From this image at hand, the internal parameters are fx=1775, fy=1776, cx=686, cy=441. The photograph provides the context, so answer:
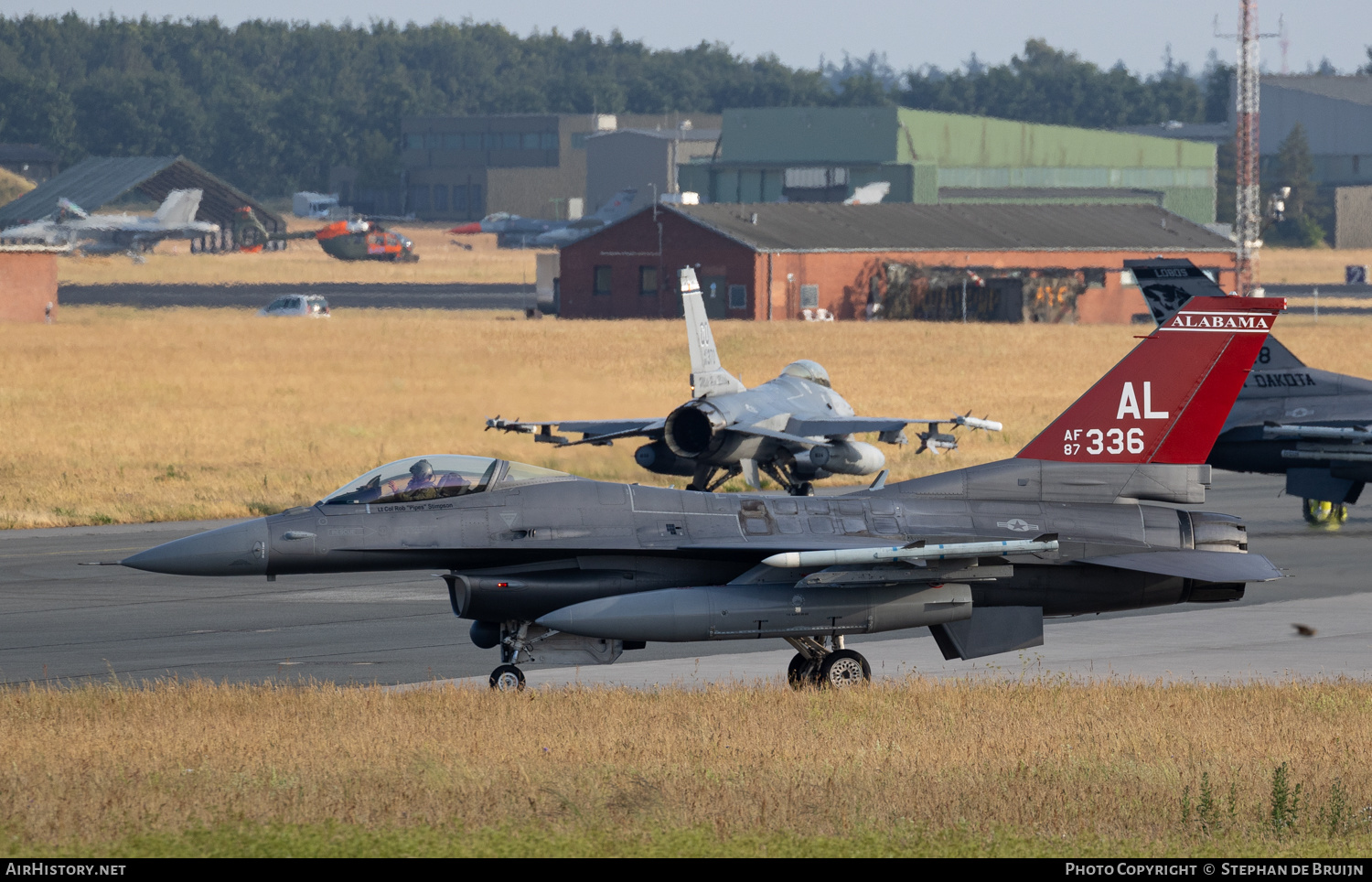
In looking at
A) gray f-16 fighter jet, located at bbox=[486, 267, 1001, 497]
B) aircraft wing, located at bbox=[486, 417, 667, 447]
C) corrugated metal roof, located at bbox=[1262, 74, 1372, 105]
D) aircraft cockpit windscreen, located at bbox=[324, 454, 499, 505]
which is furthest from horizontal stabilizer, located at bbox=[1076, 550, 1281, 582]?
corrugated metal roof, located at bbox=[1262, 74, 1372, 105]

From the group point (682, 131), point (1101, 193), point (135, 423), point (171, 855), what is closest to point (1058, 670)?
point (171, 855)

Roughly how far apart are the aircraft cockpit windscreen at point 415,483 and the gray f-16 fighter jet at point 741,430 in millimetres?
13385

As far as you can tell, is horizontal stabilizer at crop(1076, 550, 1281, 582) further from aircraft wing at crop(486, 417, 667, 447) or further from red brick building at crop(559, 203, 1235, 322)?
red brick building at crop(559, 203, 1235, 322)

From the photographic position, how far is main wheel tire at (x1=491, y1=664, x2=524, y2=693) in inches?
647

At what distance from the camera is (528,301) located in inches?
4023

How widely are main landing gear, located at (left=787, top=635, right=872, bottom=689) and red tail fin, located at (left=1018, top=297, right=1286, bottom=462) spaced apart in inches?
108

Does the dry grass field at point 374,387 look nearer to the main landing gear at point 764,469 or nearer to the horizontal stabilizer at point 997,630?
the main landing gear at point 764,469

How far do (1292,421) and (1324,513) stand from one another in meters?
2.84

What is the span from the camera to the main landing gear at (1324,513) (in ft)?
102

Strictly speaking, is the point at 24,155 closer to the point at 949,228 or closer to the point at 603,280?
the point at 603,280

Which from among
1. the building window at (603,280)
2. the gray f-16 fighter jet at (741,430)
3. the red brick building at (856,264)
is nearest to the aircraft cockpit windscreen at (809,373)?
the gray f-16 fighter jet at (741,430)

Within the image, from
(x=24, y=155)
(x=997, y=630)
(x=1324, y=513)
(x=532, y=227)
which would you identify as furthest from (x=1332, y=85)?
(x=997, y=630)

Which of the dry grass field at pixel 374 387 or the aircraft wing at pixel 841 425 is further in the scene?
the dry grass field at pixel 374 387

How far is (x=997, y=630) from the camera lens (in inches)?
679
